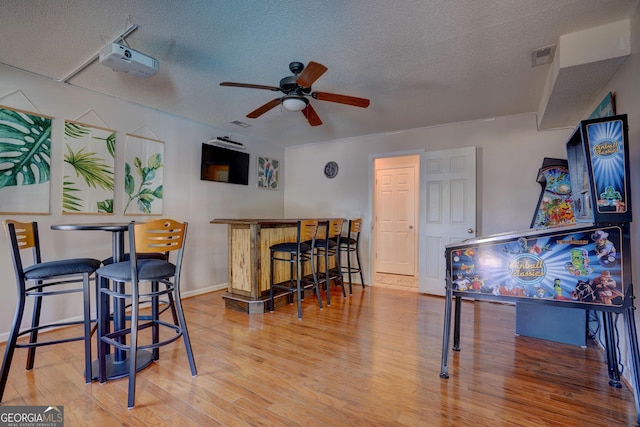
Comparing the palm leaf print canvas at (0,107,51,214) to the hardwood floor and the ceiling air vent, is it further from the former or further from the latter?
the ceiling air vent

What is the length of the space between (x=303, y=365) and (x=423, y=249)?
2.82 metres

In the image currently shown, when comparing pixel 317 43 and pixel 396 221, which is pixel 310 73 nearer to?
pixel 317 43

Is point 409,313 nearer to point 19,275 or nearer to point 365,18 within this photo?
point 365,18

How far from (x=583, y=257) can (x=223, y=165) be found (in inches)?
172

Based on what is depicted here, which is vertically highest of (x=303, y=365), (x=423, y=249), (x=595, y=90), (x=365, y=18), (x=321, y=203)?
(x=365, y=18)

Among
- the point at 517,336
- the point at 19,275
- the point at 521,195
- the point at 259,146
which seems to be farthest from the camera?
the point at 259,146

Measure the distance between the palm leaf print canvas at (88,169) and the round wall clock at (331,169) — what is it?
10.4 feet

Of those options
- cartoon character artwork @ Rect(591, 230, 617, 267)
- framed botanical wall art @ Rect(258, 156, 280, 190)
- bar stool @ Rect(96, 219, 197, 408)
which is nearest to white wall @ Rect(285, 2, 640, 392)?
framed botanical wall art @ Rect(258, 156, 280, 190)

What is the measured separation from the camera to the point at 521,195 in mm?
3863

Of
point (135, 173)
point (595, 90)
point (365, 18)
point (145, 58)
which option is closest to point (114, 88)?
point (135, 173)

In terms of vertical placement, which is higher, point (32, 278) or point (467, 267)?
point (467, 267)

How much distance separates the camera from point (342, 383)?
6.63ft

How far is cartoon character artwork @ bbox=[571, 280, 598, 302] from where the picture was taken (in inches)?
66.3

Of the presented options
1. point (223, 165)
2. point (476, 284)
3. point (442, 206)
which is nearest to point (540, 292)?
point (476, 284)
